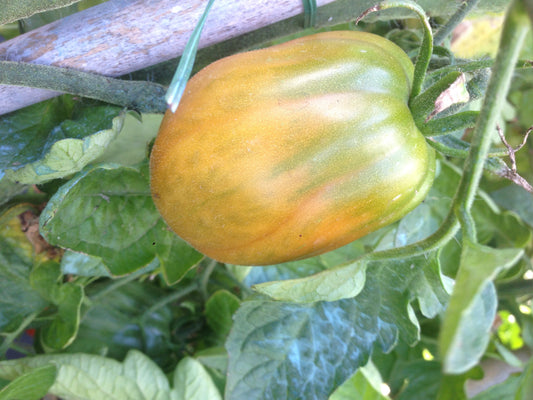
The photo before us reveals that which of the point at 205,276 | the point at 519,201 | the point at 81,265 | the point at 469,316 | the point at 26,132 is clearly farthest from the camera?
the point at 519,201

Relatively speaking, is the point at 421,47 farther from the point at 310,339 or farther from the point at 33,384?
the point at 33,384

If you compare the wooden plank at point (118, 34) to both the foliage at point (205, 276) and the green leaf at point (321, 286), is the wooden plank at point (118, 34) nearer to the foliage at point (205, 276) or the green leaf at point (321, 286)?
the foliage at point (205, 276)

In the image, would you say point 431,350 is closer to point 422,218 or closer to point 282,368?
point 422,218

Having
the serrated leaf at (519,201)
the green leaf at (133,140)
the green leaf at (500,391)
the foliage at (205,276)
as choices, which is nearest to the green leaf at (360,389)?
the foliage at (205,276)

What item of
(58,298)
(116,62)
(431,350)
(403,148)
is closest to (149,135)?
(116,62)

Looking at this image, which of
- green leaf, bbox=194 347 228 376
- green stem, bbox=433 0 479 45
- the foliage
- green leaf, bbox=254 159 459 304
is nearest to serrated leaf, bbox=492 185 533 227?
the foliage

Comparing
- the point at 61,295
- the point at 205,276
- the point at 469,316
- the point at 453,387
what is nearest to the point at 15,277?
the point at 61,295
